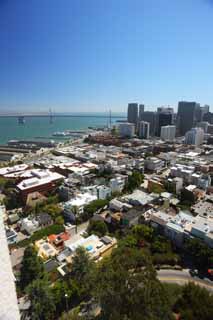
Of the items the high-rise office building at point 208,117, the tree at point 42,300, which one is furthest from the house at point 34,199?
the high-rise office building at point 208,117

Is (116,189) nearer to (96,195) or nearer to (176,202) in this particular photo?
(96,195)

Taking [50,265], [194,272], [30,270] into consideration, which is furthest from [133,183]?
[30,270]

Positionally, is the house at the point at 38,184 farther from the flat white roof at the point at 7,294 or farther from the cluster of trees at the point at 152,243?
the flat white roof at the point at 7,294

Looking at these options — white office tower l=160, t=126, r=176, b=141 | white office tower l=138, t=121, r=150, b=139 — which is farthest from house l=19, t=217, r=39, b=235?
white office tower l=160, t=126, r=176, b=141

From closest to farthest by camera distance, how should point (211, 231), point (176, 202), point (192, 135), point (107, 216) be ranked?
1. point (211, 231)
2. point (107, 216)
3. point (176, 202)
4. point (192, 135)

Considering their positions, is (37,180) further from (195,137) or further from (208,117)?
(208,117)

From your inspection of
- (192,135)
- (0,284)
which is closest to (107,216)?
(0,284)
